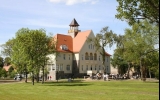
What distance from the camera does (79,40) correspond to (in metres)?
84.9

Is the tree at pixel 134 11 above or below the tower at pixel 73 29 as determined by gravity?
below

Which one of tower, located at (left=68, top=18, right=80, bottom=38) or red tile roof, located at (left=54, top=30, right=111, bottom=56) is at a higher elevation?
tower, located at (left=68, top=18, right=80, bottom=38)

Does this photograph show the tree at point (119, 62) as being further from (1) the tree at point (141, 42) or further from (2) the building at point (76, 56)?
(1) the tree at point (141, 42)

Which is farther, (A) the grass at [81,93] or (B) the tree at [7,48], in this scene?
(B) the tree at [7,48]

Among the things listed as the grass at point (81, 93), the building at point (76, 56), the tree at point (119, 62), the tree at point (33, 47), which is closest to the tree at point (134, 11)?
the grass at point (81, 93)

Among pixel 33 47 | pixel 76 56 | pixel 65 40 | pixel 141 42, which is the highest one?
pixel 65 40

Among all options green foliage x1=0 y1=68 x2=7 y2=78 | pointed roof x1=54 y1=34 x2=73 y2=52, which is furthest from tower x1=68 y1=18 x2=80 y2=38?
green foliage x1=0 y1=68 x2=7 y2=78

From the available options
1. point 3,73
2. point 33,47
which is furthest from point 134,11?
point 3,73

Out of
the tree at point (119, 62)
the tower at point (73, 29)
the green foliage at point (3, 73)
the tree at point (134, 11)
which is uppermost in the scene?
the tower at point (73, 29)

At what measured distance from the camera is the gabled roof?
82.7 metres

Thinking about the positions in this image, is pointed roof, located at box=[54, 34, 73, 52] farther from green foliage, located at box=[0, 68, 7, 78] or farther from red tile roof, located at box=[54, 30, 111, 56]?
green foliage, located at box=[0, 68, 7, 78]

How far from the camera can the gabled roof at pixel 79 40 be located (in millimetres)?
82688

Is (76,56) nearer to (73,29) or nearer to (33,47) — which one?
(73,29)

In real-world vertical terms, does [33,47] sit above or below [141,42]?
below
